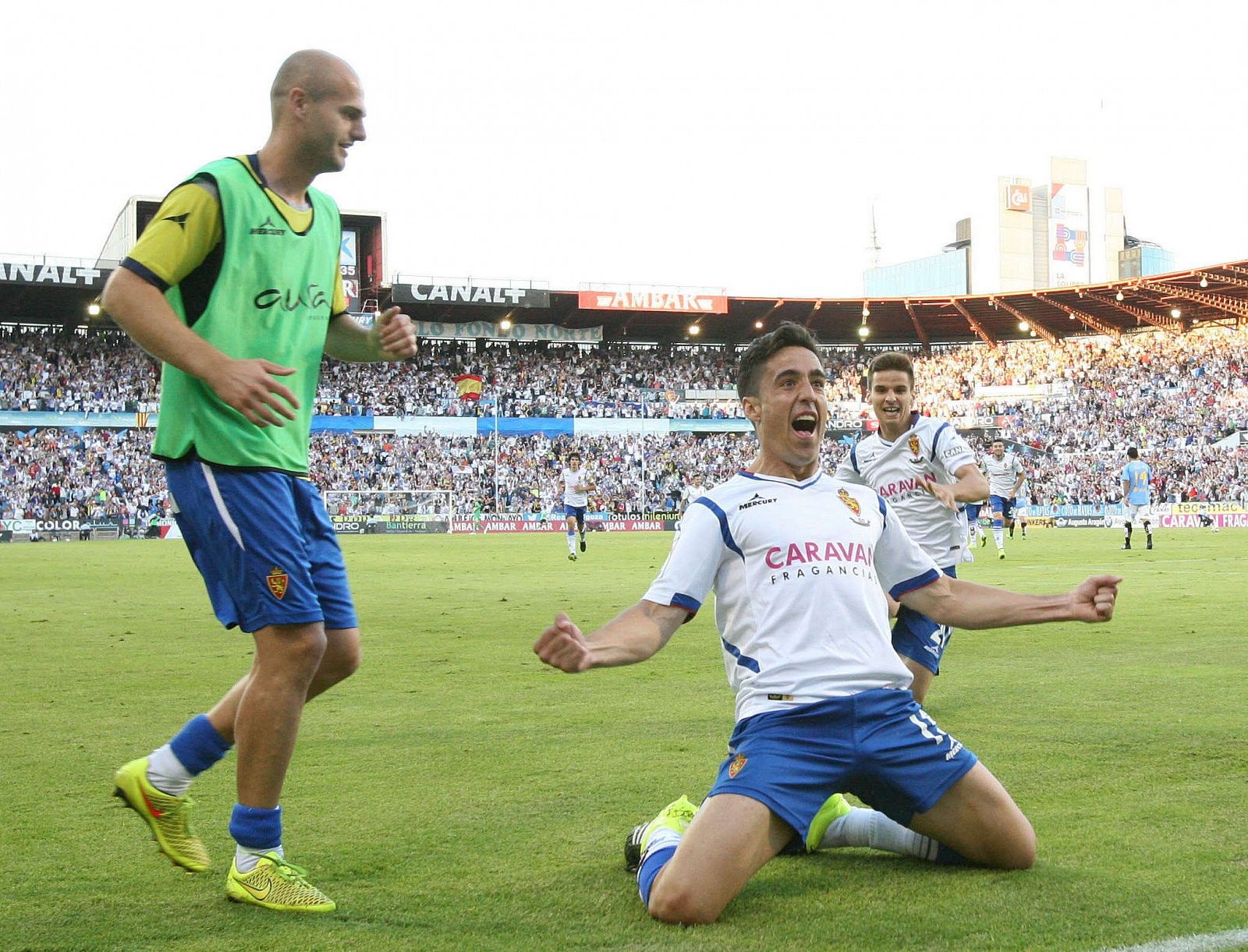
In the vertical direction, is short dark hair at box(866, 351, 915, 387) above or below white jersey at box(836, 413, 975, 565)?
above

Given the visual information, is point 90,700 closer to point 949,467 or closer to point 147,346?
point 147,346

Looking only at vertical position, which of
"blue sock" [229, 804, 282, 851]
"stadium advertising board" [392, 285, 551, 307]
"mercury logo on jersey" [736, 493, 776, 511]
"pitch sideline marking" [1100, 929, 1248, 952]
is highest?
"stadium advertising board" [392, 285, 551, 307]

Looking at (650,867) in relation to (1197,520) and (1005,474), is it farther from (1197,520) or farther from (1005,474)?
(1197,520)

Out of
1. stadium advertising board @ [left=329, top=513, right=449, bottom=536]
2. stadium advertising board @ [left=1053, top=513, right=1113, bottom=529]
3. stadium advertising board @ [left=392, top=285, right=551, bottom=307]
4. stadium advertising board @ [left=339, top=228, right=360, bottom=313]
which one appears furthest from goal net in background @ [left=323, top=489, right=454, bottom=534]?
stadium advertising board @ [left=1053, top=513, right=1113, bottom=529]

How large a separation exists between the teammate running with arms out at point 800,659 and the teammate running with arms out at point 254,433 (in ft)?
3.38

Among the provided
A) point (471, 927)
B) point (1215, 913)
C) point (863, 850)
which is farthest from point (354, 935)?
point (1215, 913)

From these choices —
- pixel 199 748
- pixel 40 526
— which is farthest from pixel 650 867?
pixel 40 526

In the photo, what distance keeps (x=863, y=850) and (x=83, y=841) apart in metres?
2.80

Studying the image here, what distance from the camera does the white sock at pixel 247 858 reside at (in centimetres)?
358

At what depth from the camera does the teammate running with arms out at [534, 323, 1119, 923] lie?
11.8ft

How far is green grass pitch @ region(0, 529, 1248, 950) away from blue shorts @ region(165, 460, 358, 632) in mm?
900

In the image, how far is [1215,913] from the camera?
333 cm

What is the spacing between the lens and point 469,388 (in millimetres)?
56719

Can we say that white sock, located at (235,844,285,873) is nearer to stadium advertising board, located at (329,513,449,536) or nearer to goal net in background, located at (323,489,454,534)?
stadium advertising board, located at (329,513,449,536)
